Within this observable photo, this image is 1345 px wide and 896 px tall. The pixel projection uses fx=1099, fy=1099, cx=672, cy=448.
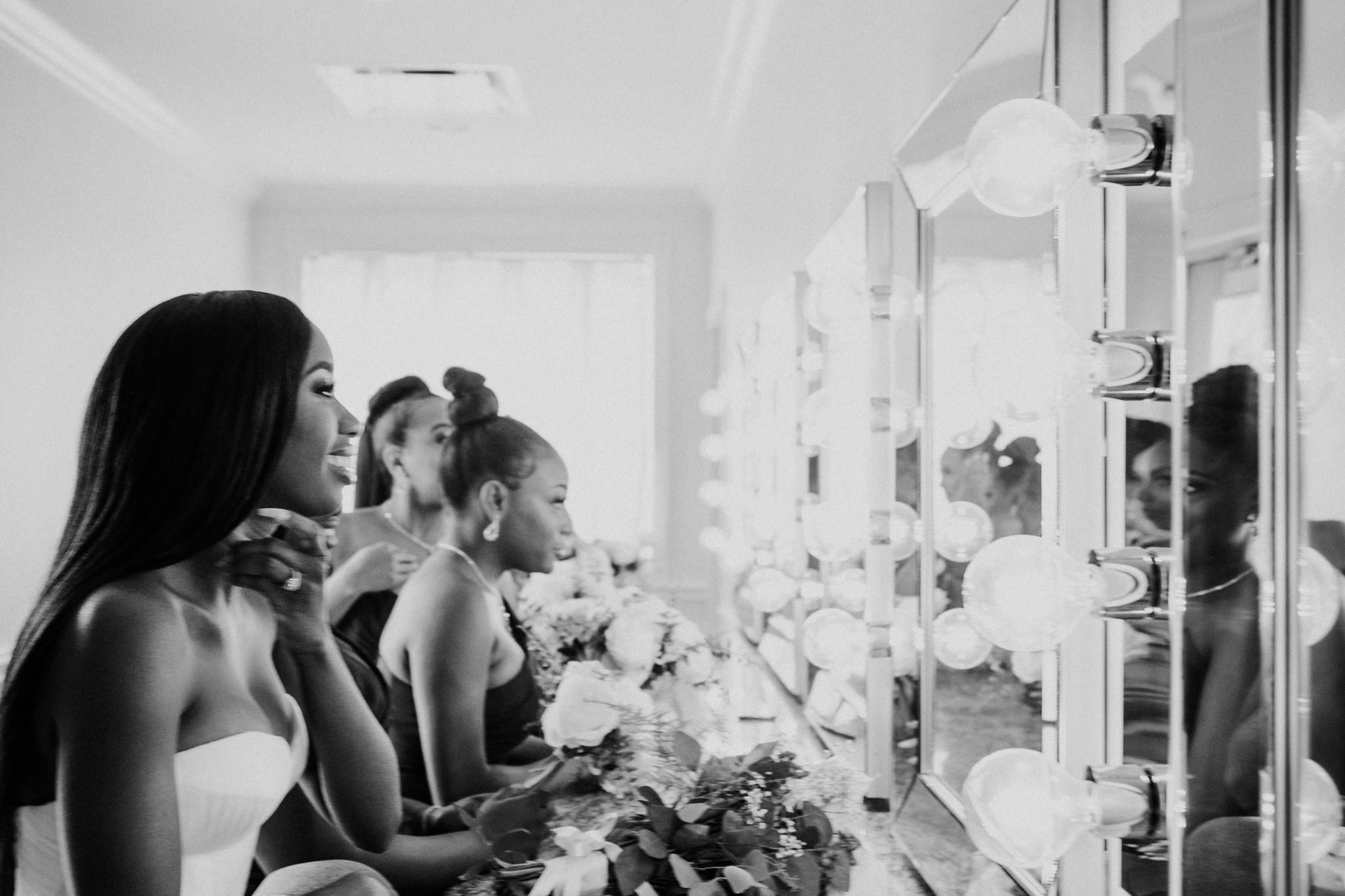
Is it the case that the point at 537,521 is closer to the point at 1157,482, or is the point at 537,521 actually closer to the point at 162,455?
the point at 162,455

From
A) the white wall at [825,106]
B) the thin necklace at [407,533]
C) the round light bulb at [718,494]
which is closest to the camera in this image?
the white wall at [825,106]

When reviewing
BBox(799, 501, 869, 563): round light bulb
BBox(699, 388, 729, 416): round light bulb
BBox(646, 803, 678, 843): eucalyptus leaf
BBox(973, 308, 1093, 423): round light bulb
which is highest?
BBox(699, 388, 729, 416): round light bulb

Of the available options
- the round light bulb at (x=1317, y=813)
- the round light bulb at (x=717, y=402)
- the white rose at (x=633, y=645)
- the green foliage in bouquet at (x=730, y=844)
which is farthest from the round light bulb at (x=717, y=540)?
the round light bulb at (x=1317, y=813)

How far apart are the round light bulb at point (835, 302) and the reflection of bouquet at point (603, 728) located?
1.92 feet

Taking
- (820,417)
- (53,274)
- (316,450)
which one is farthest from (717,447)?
(316,450)

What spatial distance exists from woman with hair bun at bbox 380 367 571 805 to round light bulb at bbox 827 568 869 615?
1.44ft

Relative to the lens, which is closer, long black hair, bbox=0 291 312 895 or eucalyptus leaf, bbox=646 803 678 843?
long black hair, bbox=0 291 312 895

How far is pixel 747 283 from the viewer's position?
3783 millimetres

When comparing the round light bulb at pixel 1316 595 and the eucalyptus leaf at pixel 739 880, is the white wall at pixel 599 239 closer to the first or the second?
the eucalyptus leaf at pixel 739 880

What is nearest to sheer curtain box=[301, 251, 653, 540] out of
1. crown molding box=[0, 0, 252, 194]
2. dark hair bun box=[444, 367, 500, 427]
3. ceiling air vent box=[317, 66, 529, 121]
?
crown molding box=[0, 0, 252, 194]

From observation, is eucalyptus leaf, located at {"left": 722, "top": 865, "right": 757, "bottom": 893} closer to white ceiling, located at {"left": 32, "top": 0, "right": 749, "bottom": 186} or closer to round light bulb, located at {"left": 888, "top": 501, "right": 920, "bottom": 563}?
round light bulb, located at {"left": 888, "top": 501, "right": 920, "bottom": 563}

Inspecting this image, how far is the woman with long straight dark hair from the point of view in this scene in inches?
32.5

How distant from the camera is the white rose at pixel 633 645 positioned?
6.45 ft

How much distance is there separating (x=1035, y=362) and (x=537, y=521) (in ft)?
3.28
